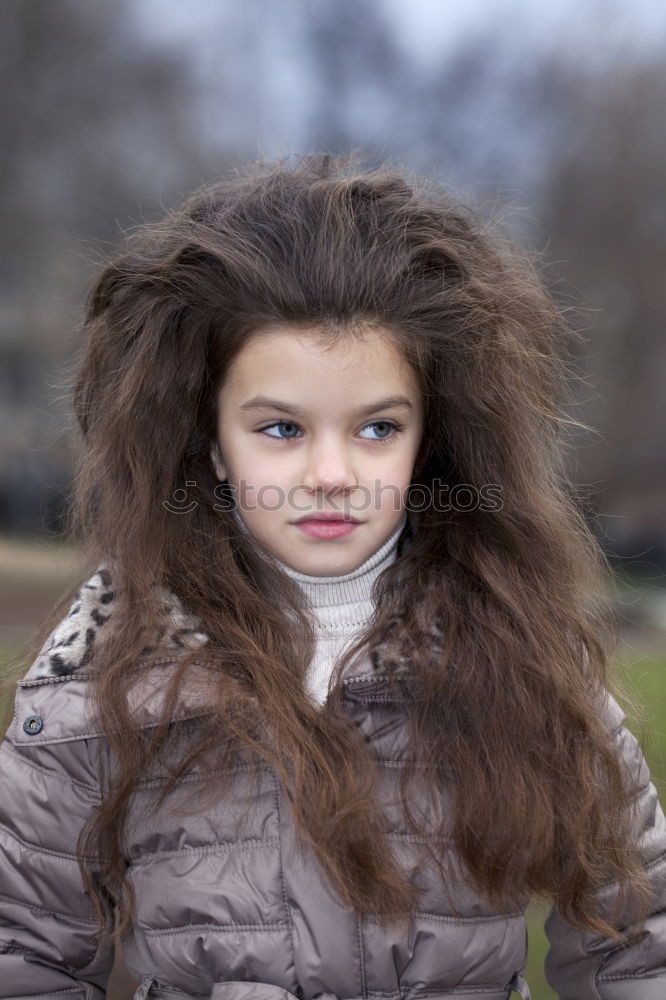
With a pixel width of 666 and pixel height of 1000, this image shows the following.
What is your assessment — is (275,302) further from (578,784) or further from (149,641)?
(578,784)

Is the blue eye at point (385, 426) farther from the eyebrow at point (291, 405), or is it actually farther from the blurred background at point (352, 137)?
the blurred background at point (352, 137)

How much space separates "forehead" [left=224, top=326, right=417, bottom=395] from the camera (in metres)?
1.59

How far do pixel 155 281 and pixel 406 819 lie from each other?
0.96 m

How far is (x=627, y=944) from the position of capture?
170 centimetres

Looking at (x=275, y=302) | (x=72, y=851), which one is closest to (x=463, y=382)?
(x=275, y=302)

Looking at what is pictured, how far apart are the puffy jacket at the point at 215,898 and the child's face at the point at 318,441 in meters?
0.22

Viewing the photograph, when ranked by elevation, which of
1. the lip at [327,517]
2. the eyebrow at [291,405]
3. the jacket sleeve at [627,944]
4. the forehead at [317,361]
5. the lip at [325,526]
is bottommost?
the jacket sleeve at [627,944]

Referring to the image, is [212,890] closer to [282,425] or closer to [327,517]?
[327,517]

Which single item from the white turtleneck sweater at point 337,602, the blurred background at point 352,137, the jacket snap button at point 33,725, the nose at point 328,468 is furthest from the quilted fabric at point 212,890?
the blurred background at point 352,137

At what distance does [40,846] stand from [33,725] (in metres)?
0.19

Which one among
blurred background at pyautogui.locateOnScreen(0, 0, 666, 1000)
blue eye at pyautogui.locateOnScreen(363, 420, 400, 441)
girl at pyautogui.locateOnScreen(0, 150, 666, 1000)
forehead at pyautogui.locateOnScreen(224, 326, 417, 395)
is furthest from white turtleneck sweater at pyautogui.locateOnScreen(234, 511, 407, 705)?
blurred background at pyautogui.locateOnScreen(0, 0, 666, 1000)

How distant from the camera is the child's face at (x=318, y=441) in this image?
5.24ft

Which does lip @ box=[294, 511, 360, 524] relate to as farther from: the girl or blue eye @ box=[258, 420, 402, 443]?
blue eye @ box=[258, 420, 402, 443]

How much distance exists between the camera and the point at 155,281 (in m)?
1.77
